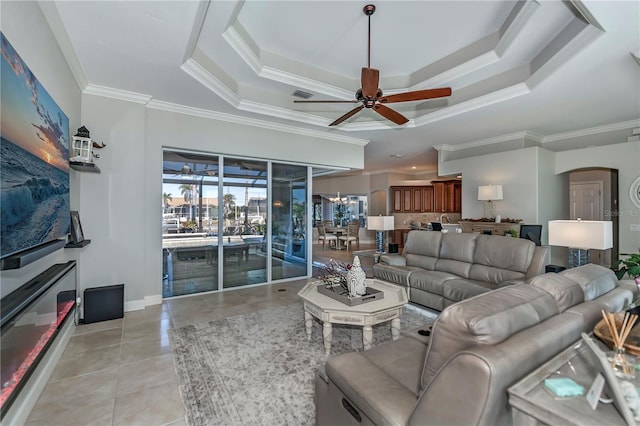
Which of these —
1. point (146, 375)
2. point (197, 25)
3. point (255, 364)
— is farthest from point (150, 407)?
point (197, 25)

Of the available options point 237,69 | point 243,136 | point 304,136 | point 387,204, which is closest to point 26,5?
point 237,69

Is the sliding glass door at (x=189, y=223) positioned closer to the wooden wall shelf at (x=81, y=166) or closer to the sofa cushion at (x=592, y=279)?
the wooden wall shelf at (x=81, y=166)

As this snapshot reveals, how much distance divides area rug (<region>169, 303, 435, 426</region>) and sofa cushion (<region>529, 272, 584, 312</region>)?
162 centimetres

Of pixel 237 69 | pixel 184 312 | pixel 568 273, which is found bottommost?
pixel 184 312

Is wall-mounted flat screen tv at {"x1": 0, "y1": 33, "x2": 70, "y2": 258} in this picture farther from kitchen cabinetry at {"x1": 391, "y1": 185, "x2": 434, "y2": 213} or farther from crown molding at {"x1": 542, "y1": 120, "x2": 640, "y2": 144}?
kitchen cabinetry at {"x1": 391, "y1": 185, "x2": 434, "y2": 213}

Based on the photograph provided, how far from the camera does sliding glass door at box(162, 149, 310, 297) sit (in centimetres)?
470

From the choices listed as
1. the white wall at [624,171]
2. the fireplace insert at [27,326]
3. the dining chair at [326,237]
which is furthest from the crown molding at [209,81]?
the white wall at [624,171]

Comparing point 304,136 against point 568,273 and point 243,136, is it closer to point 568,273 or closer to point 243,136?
point 243,136

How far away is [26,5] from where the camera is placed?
2.11 m

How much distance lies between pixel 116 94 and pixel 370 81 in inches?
132

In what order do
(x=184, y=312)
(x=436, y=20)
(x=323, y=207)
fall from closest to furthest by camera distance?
(x=436, y=20)
(x=184, y=312)
(x=323, y=207)

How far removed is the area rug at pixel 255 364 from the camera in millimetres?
2002

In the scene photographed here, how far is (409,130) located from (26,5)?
522 cm

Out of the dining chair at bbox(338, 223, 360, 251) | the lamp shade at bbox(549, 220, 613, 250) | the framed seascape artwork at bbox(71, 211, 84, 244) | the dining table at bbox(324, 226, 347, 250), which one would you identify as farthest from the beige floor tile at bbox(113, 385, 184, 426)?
the dining table at bbox(324, 226, 347, 250)
